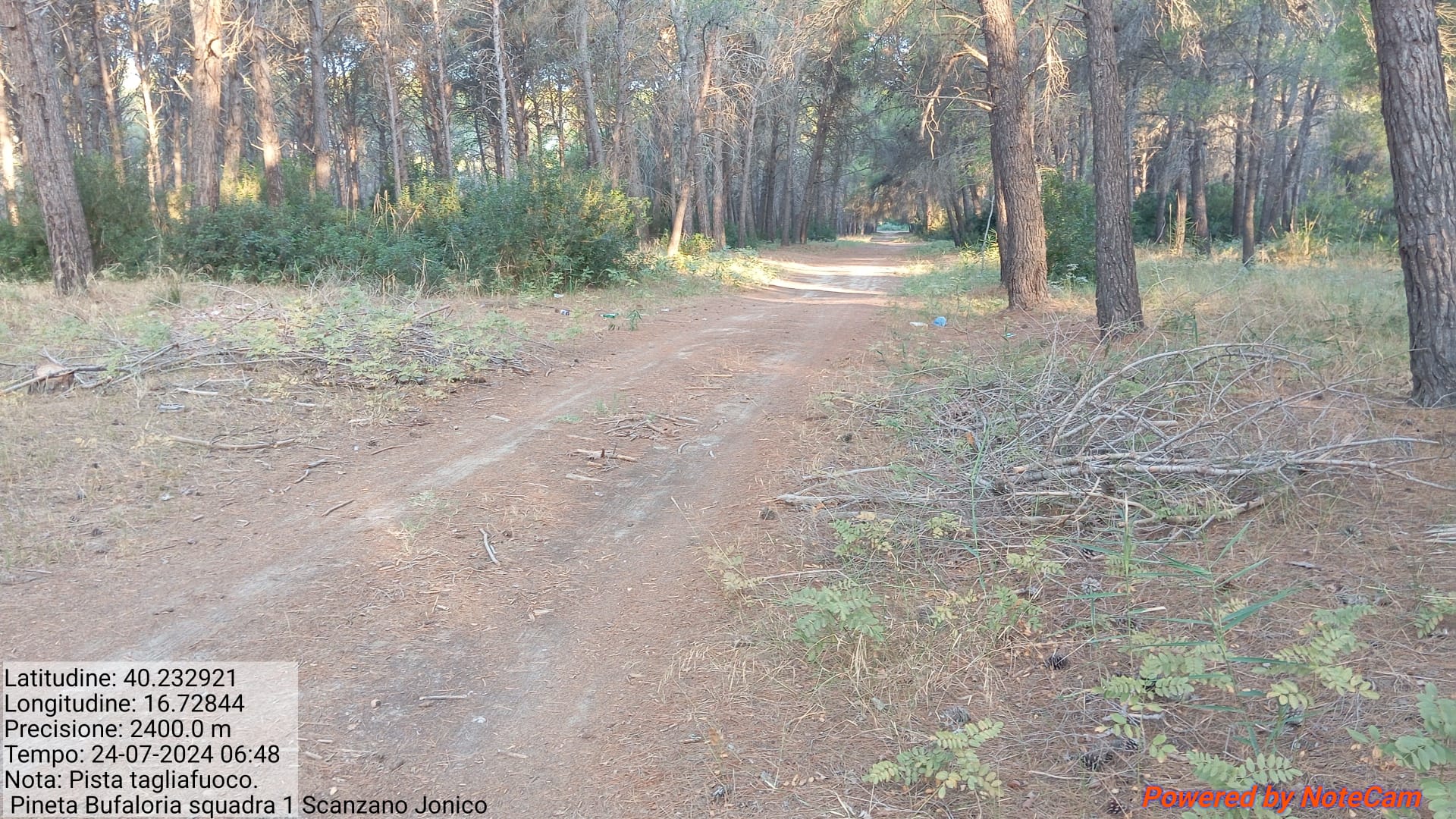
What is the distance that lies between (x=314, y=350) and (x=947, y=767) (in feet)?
Result: 24.2

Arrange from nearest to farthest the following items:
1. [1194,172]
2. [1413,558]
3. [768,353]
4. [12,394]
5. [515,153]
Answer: [1413,558] → [12,394] → [768,353] → [1194,172] → [515,153]

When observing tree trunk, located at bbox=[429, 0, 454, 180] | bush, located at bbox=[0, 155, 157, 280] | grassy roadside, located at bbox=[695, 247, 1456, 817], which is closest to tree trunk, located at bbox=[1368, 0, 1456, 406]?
grassy roadside, located at bbox=[695, 247, 1456, 817]

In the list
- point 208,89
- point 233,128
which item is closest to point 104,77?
point 233,128

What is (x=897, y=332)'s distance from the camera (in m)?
11.6

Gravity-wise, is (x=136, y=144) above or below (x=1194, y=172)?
above

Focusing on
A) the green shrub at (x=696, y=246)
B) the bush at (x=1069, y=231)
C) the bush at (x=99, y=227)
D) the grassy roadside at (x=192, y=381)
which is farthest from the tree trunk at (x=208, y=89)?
the bush at (x=1069, y=231)

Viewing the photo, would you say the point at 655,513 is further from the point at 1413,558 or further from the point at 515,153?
the point at 515,153

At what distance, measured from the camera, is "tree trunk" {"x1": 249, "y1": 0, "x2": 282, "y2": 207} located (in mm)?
18766

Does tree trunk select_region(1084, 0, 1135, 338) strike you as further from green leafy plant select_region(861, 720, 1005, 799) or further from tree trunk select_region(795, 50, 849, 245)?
tree trunk select_region(795, 50, 849, 245)

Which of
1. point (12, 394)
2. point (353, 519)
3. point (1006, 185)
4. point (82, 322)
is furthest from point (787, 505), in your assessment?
point (1006, 185)

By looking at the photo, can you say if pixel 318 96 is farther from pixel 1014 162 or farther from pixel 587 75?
pixel 1014 162

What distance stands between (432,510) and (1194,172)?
27.4 m

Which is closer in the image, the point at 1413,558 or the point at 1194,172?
the point at 1413,558

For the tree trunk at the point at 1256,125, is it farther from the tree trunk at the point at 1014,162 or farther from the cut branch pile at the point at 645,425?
the cut branch pile at the point at 645,425
